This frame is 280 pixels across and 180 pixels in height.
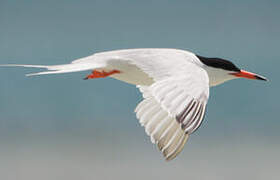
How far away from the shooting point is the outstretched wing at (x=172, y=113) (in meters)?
2.78

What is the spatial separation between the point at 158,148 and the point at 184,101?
1.16 feet

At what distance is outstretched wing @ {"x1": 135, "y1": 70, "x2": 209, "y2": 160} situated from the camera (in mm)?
2783

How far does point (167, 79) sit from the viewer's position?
3229mm

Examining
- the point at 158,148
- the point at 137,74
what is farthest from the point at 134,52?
the point at 158,148

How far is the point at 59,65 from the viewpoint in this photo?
13.3 ft

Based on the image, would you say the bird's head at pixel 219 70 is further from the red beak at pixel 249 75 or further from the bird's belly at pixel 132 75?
the bird's belly at pixel 132 75

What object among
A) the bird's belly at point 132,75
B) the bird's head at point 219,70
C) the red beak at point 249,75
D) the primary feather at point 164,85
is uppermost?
the primary feather at point 164,85

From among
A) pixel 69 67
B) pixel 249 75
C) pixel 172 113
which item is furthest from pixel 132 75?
pixel 249 75

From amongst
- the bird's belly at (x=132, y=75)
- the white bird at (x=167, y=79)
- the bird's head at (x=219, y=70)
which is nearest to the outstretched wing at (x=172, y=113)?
the white bird at (x=167, y=79)

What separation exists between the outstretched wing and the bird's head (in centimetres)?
118

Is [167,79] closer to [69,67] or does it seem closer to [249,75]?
[69,67]

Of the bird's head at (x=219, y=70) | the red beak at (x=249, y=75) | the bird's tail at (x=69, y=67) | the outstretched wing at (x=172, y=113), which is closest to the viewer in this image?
the outstretched wing at (x=172, y=113)

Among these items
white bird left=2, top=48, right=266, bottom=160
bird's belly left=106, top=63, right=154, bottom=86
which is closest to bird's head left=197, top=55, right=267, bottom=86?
white bird left=2, top=48, right=266, bottom=160

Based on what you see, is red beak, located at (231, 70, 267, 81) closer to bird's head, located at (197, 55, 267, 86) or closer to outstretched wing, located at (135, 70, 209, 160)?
bird's head, located at (197, 55, 267, 86)
